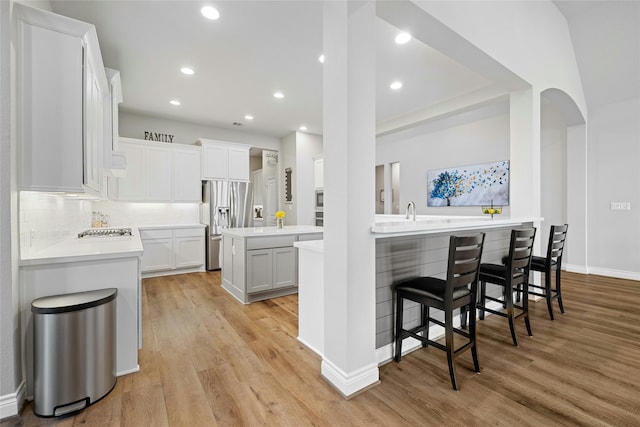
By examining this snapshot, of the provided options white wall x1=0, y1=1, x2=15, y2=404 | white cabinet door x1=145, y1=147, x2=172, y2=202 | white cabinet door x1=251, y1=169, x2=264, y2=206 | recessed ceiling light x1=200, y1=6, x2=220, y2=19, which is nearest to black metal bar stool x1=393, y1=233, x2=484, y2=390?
white wall x1=0, y1=1, x2=15, y2=404

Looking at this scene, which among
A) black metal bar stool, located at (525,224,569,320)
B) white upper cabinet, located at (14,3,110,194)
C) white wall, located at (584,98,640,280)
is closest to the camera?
white upper cabinet, located at (14,3,110,194)

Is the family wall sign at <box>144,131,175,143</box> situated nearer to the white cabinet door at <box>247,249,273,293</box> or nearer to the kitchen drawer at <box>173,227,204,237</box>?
the kitchen drawer at <box>173,227,204,237</box>

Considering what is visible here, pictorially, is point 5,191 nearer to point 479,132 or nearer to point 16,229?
point 16,229

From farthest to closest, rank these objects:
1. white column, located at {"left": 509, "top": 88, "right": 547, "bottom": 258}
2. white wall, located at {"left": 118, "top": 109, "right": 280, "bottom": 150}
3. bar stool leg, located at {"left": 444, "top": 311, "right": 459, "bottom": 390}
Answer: white wall, located at {"left": 118, "top": 109, "right": 280, "bottom": 150} < white column, located at {"left": 509, "top": 88, "right": 547, "bottom": 258} < bar stool leg, located at {"left": 444, "top": 311, "right": 459, "bottom": 390}

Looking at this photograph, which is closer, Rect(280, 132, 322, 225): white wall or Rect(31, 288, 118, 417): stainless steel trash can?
Rect(31, 288, 118, 417): stainless steel trash can

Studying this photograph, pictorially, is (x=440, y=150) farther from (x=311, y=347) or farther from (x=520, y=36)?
(x=311, y=347)

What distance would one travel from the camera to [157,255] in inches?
199

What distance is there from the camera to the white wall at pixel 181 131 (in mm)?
5465

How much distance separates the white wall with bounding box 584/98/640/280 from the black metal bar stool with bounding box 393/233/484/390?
434 cm

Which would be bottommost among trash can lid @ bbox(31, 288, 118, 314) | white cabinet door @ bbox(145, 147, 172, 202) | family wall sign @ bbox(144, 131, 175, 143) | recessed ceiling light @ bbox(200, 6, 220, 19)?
trash can lid @ bbox(31, 288, 118, 314)

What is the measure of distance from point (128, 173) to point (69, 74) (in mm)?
3664

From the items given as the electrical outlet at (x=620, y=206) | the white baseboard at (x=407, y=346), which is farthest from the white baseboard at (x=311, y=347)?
the electrical outlet at (x=620, y=206)

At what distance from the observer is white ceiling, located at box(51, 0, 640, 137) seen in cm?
275

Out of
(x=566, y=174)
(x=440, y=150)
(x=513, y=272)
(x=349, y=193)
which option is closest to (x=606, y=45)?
(x=566, y=174)
